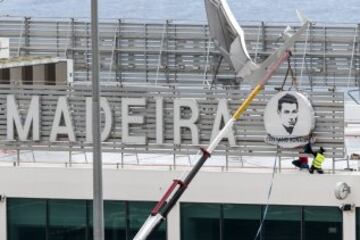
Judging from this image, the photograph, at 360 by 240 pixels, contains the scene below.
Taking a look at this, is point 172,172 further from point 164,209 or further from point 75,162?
point 164,209

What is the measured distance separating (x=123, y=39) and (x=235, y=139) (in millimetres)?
20314

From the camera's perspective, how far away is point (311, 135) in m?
39.0

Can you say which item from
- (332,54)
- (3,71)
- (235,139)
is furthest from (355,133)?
(332,54)

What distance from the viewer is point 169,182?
39.2 metres

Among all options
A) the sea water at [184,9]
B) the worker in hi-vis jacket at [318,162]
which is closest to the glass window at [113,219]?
the worker in hi-vis jacket at [318,162]

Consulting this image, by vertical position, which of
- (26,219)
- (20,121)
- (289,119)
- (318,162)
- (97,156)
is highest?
(20,121)

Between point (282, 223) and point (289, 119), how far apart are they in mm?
2243

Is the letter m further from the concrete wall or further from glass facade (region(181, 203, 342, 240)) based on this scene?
glass facade (region(181, 203, 342, 240))

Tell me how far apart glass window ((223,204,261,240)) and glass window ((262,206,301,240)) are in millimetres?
244

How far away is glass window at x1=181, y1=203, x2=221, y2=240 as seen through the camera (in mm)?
39344

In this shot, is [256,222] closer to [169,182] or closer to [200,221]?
[200,221]

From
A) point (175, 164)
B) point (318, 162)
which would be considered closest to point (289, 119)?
point (318, 162)

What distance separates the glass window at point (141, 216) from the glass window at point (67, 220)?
111 cm

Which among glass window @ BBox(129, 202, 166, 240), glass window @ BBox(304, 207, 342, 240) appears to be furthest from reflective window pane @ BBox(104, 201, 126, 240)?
glass window @ BBox(304, 207, 342, 240)
